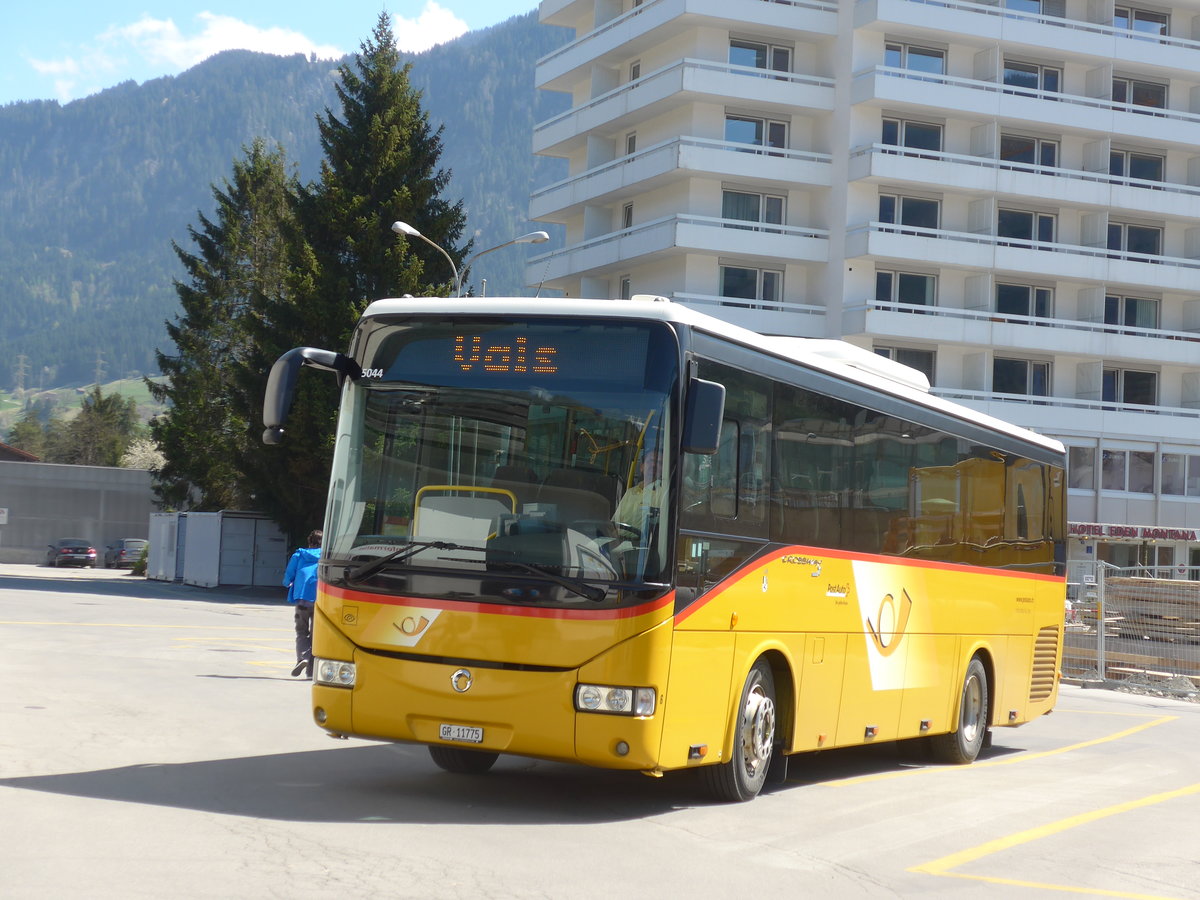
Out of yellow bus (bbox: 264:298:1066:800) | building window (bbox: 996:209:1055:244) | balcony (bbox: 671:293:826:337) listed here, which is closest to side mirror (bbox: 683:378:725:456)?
yellow bus (bbox: 264:298:1066:800)

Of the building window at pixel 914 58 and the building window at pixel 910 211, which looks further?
the building window at pixel 914 58

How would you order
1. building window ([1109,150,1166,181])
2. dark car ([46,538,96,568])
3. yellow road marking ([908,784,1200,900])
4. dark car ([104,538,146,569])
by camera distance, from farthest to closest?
dark car ([46,538,96,568]), dark car ([104,538,146,569]), building window ([1109,150,1166,181]), yellow road marking ([908,784,1200,900])

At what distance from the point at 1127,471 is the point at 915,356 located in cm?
984

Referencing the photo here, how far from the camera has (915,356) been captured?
2116 inches

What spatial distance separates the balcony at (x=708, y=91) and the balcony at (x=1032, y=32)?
2892 millimetres

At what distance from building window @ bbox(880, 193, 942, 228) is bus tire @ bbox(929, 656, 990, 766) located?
40.2 m

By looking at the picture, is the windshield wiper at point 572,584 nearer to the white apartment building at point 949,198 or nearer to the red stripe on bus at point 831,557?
the red stripe on bus at point 831,557

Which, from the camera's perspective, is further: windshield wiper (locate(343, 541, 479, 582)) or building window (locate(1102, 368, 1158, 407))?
building window (locate(1102, 368, 1158, 407))

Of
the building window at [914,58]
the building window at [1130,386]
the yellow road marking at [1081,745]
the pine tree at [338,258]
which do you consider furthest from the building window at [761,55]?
the yellow road marking at [1081,745]

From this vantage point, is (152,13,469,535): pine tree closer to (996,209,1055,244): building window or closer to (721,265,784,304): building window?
(721,265,784,304): building window

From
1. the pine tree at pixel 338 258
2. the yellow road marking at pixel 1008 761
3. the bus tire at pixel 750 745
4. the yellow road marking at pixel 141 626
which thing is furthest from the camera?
the pine tree at pixel 338 258

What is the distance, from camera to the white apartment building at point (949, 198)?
52.2 m

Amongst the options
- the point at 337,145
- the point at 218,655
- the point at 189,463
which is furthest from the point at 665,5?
the point at 218,655

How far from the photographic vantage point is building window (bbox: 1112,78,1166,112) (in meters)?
57.6
